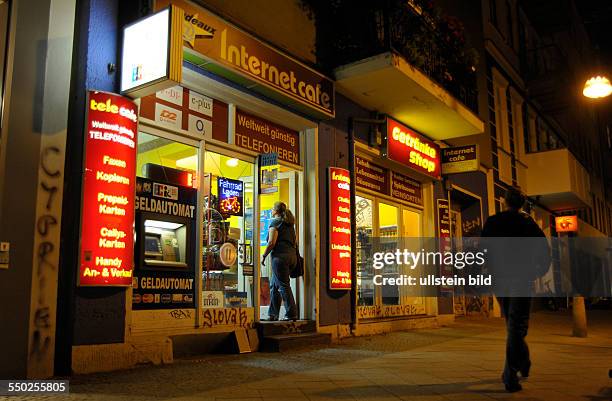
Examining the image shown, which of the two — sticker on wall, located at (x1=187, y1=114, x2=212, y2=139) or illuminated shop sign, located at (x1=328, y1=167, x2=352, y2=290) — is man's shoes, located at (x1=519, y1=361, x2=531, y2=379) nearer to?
illuminated shop sign, located at (x1=328, y1=167, x2=352, y2=290)

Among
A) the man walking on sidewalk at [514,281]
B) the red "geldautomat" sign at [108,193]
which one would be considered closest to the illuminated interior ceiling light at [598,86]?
the man walking on sidewalk at [514,281]

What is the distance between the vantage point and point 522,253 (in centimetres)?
532

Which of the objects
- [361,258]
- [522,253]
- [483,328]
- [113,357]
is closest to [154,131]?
[113,357]

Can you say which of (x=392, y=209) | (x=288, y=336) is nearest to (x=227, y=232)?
(x=288, y=336)

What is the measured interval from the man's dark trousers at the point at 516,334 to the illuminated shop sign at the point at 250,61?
15.5 ft

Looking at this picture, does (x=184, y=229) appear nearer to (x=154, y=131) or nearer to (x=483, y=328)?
(x=154, y=131)

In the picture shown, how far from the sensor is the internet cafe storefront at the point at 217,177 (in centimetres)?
692

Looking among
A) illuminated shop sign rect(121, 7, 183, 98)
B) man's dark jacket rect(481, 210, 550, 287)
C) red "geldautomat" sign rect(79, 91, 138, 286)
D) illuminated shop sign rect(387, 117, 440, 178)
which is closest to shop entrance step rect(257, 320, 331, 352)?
red "geldautomat" sign rect(79, 91, 138, 286)

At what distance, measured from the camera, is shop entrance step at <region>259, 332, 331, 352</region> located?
7840mm

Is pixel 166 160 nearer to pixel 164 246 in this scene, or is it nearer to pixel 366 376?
pixel 164 246

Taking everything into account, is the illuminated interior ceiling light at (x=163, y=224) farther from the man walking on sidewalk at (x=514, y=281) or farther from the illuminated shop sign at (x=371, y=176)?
the illuminated shop sign at (x=371, y=176)

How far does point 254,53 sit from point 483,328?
7930mm

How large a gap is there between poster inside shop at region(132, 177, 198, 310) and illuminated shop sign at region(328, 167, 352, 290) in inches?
115

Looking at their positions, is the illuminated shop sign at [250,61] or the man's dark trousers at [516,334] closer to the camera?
the man's dark trousers at [516,334]
